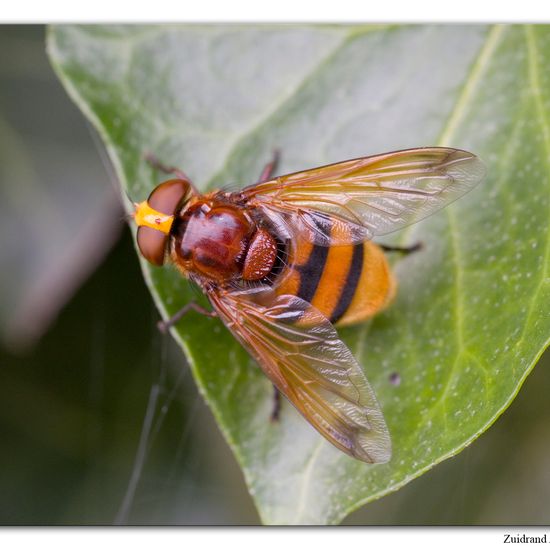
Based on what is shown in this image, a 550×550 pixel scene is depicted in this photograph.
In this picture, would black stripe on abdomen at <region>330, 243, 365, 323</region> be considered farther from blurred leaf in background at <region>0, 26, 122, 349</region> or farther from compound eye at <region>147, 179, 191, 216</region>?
blurred leaf in background at <region>0, 26, 122, 349</region>

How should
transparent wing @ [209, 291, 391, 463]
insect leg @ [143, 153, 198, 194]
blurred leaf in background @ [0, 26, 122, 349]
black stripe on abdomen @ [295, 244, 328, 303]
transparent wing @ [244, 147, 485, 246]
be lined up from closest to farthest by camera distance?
transparent wing @ [209, 291, 391, 463] < transparent wing @ [244, 147, 485, 246] < black stripe on abdomen @ [295, 244, 328, 303] < insect leg @ [143, 153, 198, 194] < blurred leaf in background @ [0, 26, 122, 349]

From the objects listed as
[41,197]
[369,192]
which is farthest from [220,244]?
[41,197]

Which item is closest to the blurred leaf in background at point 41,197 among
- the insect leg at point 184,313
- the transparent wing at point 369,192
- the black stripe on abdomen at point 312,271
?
the insect leg at point 184,313

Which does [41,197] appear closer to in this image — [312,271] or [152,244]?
[152,244]

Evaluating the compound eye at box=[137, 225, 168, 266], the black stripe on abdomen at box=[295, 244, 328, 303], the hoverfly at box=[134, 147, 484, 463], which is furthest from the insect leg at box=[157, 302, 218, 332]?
the black stripe on abdomen at box=[295, 244, 328, 303]

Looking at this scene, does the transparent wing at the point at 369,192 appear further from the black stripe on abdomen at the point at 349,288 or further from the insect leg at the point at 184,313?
the insect leg at the point at 184,313

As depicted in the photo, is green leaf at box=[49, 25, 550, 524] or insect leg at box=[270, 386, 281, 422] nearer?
green leaf at box=[49, 25, 550, 524]

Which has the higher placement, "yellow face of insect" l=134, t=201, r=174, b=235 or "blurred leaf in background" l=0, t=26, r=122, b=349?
"yellow face of insect" l=134, t=201, r=174, b=235
